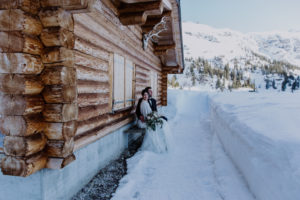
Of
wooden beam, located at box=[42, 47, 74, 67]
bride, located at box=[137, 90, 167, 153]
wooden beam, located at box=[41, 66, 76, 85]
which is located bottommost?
bride, located at box=[137, 90, 167, 153]

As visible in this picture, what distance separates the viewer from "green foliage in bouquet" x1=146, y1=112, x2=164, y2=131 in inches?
205

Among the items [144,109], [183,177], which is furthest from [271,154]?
[144,109]

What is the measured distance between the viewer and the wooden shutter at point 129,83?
17.7 ft

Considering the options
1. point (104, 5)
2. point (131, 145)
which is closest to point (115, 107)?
point (131, 145)

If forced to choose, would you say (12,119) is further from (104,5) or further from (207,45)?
(207,45)

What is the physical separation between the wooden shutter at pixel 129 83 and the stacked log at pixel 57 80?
286 centimetres

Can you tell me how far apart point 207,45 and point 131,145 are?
181603 millimetres

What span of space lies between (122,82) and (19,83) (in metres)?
3.02

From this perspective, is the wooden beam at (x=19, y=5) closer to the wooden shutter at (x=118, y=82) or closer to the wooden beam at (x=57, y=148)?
the wooden beam at (x=57, y=148)

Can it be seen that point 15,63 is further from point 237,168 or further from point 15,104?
point 237,168

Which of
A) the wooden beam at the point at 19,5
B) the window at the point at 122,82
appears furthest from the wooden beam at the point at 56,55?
the window at the point at 122,82

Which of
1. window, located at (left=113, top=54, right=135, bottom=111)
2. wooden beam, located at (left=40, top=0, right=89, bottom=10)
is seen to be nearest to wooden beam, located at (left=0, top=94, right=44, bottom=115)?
wooden beam, located at (left=40, top=0, right=89, bottom=10)

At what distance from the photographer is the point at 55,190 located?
106 inches

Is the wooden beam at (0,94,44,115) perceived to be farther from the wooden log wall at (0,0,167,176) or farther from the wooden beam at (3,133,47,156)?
the wooden beam at (3,133,47,156)
